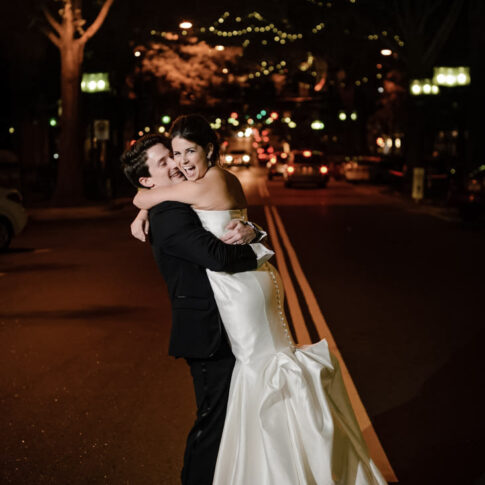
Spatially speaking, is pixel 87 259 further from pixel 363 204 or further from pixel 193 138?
pixel 363 204

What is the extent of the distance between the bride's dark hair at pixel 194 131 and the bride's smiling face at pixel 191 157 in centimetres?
2

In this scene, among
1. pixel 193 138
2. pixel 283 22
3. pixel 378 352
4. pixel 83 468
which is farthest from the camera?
pixel 283 22

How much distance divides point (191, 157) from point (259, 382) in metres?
1.04

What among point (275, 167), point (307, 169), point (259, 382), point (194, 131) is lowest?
point (275, 167)

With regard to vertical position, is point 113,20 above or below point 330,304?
above

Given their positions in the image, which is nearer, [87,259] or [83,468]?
[83,468]

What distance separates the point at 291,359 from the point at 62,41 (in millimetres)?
28041

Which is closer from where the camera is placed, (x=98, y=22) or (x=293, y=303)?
(x=293, y=303)

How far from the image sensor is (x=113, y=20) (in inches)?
1912

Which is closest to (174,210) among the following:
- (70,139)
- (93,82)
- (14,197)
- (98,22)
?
(14,197)

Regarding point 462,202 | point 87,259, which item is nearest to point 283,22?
point 462,202

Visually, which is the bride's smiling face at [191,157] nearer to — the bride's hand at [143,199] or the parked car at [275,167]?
the bride's hand at [143,199]

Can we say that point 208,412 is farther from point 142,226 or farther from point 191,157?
point 191,157

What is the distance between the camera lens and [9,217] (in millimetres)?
17609
